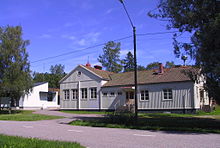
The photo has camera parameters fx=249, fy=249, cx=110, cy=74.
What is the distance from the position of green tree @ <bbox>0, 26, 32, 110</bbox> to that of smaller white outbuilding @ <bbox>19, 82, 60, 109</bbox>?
1126 cm

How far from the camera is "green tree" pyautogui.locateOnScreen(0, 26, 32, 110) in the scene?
3164 cm

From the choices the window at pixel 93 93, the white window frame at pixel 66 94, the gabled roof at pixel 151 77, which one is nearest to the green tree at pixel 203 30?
the gabled roof at pixel 151 77

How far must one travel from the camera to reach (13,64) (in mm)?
32031

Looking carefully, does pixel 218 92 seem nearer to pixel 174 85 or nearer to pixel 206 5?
pixel 206 5

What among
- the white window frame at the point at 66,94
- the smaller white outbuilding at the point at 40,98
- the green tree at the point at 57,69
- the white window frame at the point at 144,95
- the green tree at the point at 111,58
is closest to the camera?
the white window frame at the point at 144,95

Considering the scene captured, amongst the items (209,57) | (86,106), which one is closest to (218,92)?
(209,57)

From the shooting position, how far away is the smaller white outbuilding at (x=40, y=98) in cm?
4454

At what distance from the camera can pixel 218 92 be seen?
46.7ft

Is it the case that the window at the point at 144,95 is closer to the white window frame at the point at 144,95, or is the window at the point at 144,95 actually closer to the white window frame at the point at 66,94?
the white window frame at the point at 144,95

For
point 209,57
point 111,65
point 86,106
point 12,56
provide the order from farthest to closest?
point 111,65 < point 86,106 < point 12,56 < point 209,57

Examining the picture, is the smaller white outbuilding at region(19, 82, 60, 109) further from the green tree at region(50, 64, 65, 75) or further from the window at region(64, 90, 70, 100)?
the green tree at region(50, 64, 65, 75)

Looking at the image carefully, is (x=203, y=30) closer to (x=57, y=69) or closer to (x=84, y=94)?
(x=84, y=94)

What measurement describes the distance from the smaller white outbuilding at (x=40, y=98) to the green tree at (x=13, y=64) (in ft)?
36.9

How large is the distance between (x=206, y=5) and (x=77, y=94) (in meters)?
26.4
